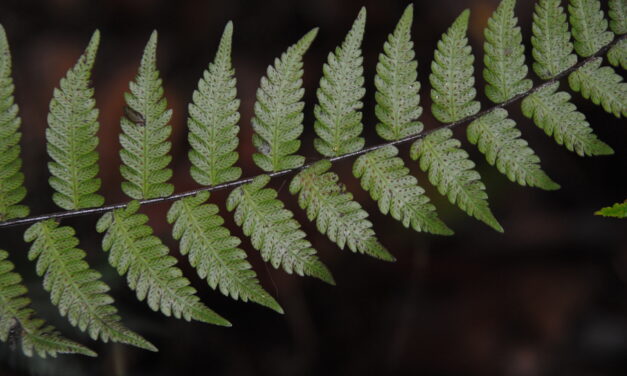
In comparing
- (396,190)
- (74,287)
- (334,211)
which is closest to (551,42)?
(396,190)

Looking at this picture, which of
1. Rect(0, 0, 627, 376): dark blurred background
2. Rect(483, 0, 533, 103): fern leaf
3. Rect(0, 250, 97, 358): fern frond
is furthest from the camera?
Rect(0, 0, 627, 376): dark blurred background

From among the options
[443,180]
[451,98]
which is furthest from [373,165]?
[451,98]

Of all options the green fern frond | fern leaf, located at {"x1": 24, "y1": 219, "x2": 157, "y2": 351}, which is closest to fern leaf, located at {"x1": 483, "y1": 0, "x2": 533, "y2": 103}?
the green fern frond

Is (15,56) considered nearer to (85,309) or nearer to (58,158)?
(58,158)

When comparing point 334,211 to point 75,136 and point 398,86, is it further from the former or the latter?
point 75,136

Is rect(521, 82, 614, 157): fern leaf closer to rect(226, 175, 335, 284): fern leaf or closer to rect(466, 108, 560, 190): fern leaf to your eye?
rect(466, 108, 560, 190): fern leaf
